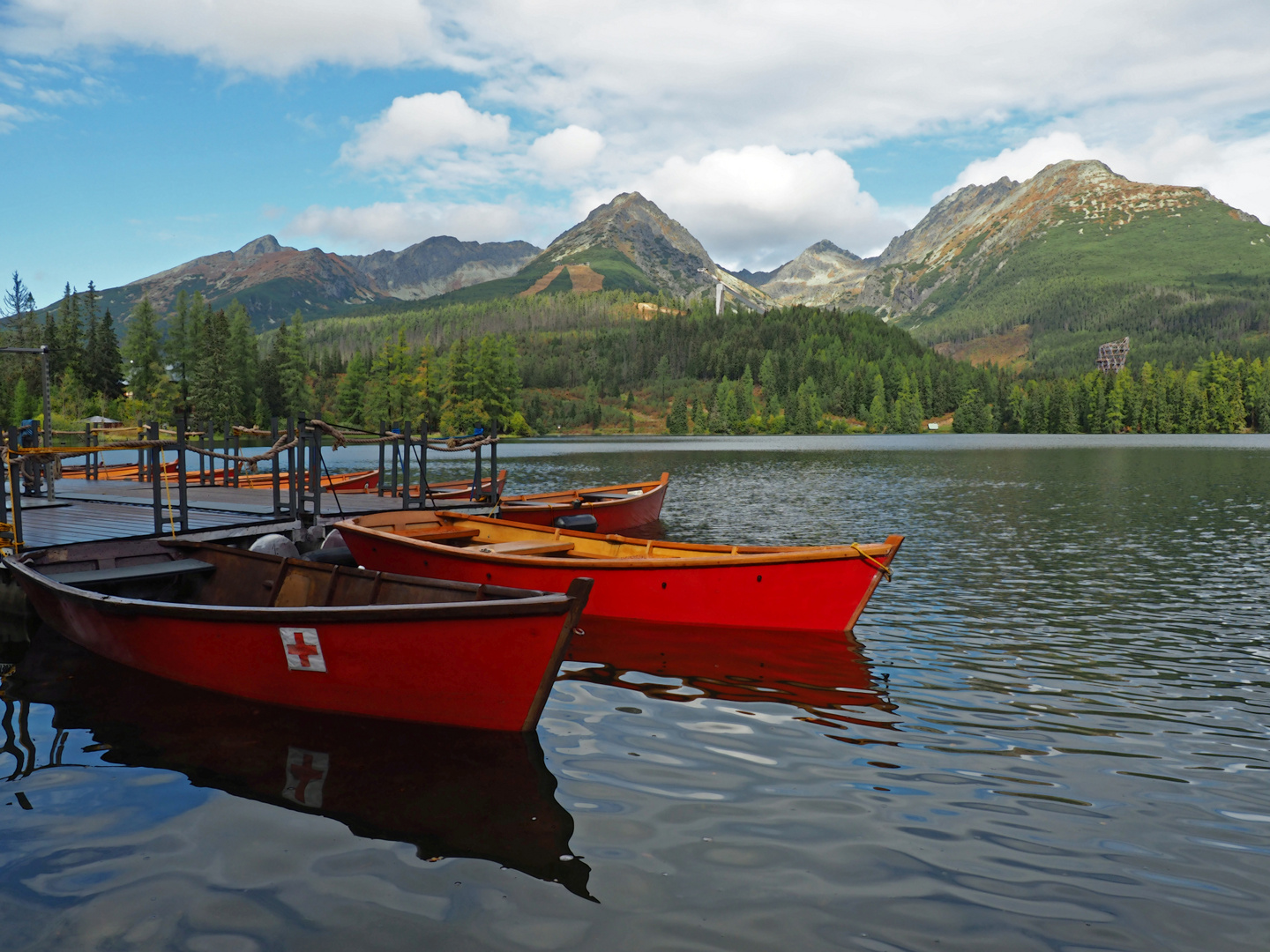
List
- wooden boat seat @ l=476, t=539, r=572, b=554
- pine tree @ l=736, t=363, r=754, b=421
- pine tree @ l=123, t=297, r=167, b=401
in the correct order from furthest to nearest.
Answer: pine tree @ l=736, t=363, r=754, b=421 < pine tree @ l=123, t=297, r=167, b=401 < wooden boat seat @ l=476, t=539, r=572, b=554

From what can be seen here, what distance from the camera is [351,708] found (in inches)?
343

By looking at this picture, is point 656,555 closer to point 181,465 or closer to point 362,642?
point 362,642

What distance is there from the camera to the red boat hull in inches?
513

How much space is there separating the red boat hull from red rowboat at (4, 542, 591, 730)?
13.3ft

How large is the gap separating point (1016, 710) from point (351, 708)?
7.90m

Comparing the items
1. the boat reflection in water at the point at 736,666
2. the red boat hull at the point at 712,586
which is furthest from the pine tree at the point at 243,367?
the boat reflection in water at the point at 736,666

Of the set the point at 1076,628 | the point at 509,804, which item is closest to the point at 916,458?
the point at 1076,628

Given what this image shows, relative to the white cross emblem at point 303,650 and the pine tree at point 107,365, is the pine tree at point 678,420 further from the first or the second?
the white cross emblem at point 303,650

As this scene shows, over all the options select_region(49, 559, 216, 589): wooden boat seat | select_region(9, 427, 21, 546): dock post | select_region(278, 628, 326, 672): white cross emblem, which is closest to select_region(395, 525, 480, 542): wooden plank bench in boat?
select_region(49, 559, 216, 589): wooden boat seat

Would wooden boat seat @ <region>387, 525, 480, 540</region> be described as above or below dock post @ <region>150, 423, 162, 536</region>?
below

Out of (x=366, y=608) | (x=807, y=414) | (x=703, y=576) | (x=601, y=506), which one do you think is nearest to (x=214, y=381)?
(x=601, y=506)

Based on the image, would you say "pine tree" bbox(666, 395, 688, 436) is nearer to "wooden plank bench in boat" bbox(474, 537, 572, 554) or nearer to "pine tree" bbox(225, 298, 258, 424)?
"pine tree" bbox(225, 298, 258, 424)

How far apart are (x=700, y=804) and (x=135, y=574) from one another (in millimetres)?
8798

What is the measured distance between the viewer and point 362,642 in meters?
8.25
